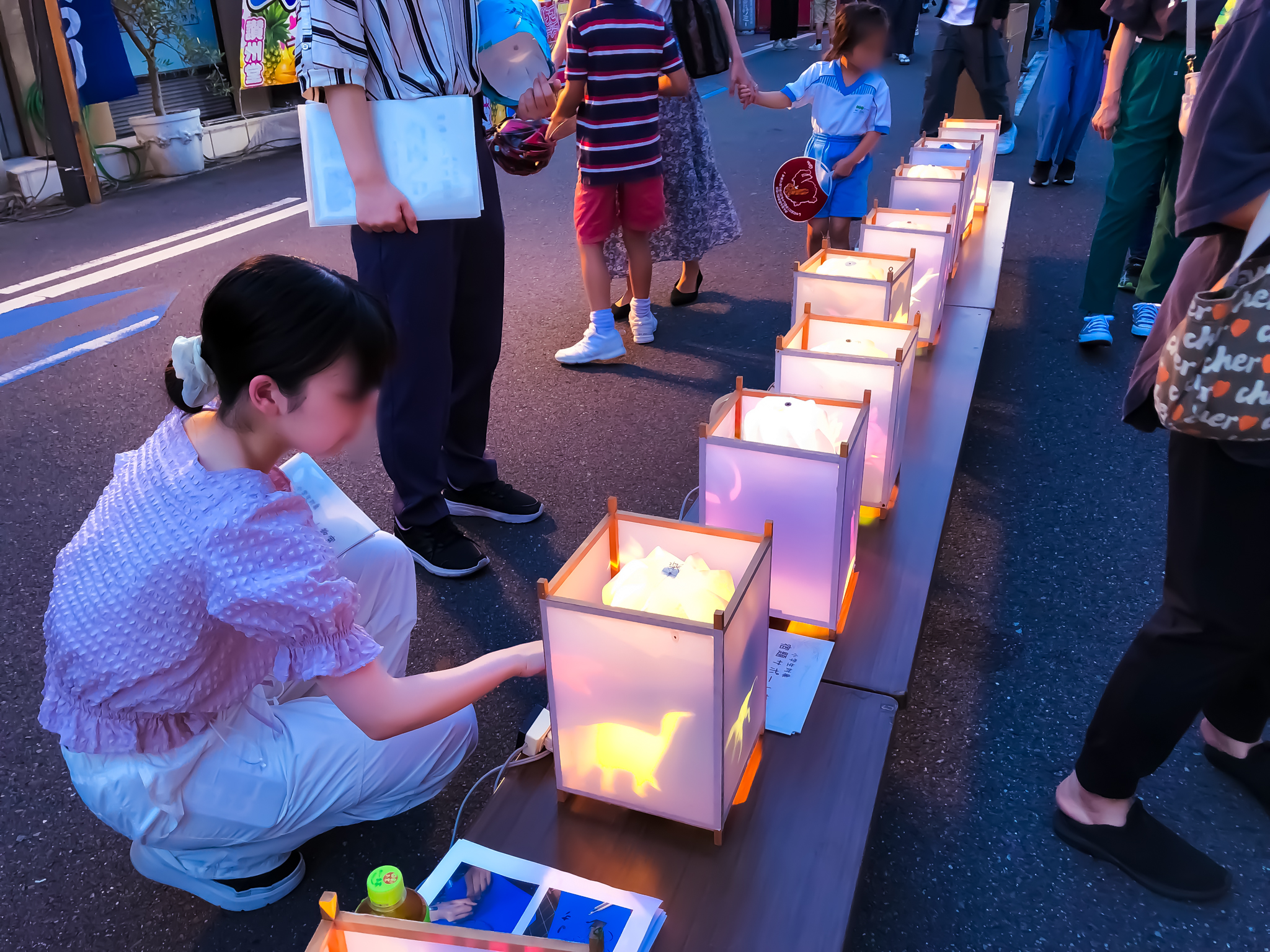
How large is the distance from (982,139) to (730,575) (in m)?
2.98

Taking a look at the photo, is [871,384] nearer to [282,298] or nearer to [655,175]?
[282,298]

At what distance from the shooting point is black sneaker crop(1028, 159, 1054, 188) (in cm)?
595

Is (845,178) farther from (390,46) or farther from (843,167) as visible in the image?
(390,46)

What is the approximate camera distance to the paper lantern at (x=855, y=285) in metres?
2.00

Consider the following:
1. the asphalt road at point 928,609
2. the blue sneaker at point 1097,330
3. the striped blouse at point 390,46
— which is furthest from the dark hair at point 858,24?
the striped blouse at point 390,46

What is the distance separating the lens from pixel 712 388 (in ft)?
11.1

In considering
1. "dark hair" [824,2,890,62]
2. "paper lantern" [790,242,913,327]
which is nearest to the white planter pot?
"dark hair" [824,2,890,62]

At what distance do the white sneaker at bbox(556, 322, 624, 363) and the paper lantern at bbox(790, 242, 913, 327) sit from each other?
4.79 feet

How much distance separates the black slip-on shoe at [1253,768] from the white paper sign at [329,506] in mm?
1580

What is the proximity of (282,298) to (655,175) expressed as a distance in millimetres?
2545

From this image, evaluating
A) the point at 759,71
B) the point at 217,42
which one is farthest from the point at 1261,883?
the point at 759,71

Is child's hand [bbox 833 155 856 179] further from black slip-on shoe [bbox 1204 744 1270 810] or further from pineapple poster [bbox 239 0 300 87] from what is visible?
pineapple poster [bbox 239 0 300 87]

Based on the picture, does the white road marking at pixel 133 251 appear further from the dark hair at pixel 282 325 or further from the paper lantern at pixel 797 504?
the paper lantern at pixel 797 504

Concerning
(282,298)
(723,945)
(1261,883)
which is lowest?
(1261,883)
